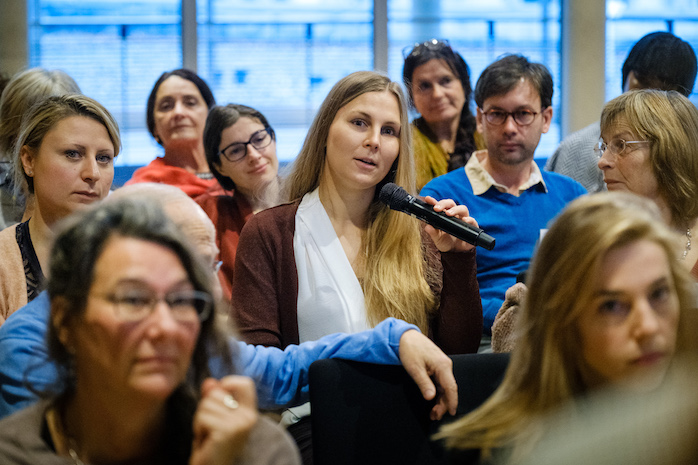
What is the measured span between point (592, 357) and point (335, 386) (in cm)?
44

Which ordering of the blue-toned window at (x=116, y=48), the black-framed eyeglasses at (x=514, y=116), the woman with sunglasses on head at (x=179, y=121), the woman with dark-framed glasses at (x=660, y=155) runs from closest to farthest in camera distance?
the woman with dark-framed glasses at (x=660, y=155) < the black-framed eyeglasses at (x=514, y=116) < the woman with sunglasses on head at (x=179, y=121) < the blue-toned window at (x=116, y=48)

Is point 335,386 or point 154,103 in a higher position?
point 154,103

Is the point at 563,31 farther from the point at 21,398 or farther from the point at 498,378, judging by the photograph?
the point at 21,398

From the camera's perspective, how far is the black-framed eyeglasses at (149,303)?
77 cm

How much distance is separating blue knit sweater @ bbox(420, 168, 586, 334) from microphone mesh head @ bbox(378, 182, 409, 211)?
0.62 metres

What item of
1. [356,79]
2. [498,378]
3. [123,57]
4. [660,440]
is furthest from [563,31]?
[660,440]

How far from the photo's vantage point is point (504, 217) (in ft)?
7.38

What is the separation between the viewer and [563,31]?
Answer: 15.8 ft

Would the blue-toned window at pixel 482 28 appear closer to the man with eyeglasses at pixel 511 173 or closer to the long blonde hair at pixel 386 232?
the man with eyeglasses at pixel 511 173

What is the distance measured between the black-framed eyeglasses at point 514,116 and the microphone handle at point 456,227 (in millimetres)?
913

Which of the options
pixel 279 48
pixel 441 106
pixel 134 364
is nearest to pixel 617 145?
pixel 441 106

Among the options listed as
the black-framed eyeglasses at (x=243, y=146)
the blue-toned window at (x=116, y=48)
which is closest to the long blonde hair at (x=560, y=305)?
the black-framed eyeglasses at (x=243, y=146)

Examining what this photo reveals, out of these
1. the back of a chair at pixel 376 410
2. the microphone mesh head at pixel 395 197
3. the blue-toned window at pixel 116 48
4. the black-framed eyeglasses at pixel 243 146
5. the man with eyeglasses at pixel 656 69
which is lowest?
the back of a chair at pixel 376 410

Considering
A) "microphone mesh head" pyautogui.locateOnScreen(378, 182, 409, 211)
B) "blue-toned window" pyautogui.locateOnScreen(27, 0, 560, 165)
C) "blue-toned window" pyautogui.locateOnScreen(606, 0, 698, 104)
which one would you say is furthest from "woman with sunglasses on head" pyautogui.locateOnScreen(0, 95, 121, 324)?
"blue-toned window" pyautogui.locateOnScreen(606, 0, 698, 104)
